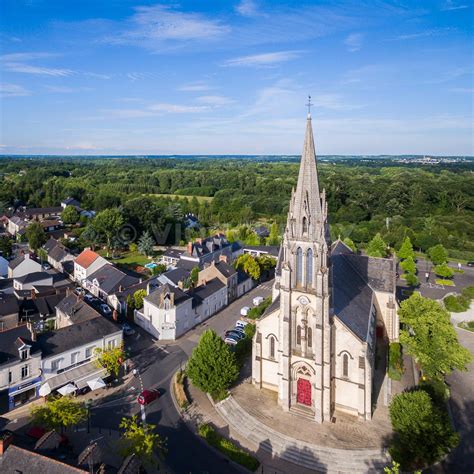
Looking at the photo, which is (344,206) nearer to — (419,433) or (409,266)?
(409,266)

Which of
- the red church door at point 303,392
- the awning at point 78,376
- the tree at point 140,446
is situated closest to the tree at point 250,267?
the awning at point 78,376

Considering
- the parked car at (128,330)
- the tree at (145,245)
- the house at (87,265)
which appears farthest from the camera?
the tree at (145,245)

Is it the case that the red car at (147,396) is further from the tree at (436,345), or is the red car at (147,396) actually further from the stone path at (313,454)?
the tree at (436,345)

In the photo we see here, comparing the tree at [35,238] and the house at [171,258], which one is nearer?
the house at [171,258]

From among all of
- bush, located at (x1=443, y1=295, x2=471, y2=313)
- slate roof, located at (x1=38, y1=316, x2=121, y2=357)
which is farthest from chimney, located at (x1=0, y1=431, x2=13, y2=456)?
bush, located at (x1=443, y1=295, x2=471, y2=313)

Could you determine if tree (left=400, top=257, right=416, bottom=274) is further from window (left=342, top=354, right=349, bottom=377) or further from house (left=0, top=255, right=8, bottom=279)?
house (left=0, top=255, right=8, bottom=279)

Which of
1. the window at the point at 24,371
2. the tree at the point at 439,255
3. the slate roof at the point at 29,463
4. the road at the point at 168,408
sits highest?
the tree at the point at 439,255
